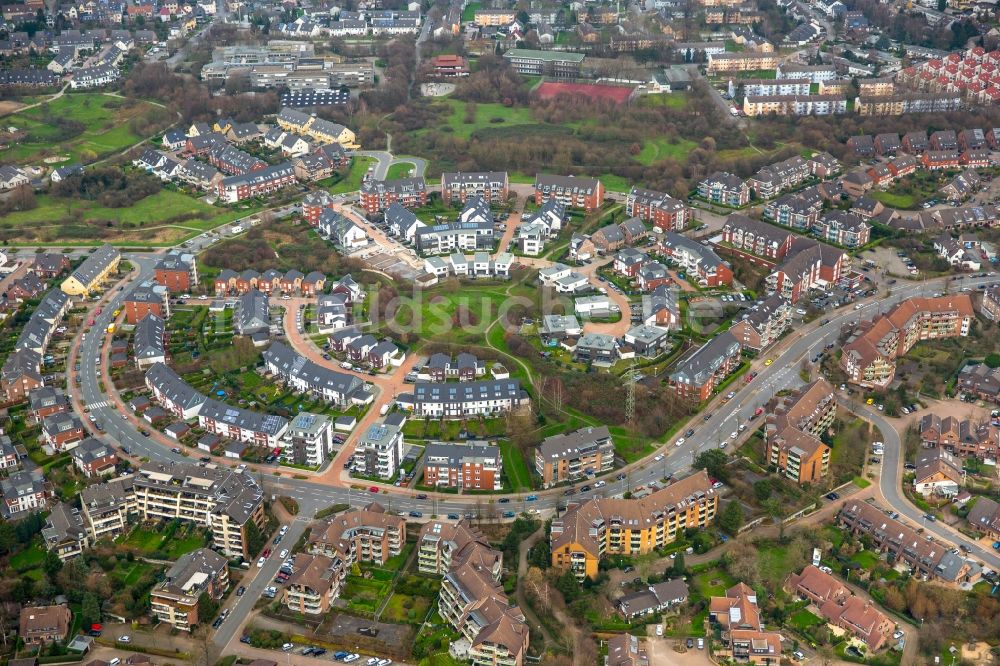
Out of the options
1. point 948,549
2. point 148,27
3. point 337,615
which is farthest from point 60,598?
point 148,27

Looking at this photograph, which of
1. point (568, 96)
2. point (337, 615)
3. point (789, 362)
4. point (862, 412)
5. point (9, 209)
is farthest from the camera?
point (568, 96)

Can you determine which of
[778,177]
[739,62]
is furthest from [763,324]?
[739,62]

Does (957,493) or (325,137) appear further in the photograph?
(325,137)

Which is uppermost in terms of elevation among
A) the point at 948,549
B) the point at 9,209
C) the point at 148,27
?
the point at 148,27

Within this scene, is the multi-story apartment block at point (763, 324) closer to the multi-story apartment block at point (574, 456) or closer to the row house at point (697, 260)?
the row house at point (697, 260)

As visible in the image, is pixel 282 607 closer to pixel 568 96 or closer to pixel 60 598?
pixel 60 598

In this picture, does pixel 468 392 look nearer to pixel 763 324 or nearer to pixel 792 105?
pixel 763 324

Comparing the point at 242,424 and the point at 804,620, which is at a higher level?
the point at 242,424
